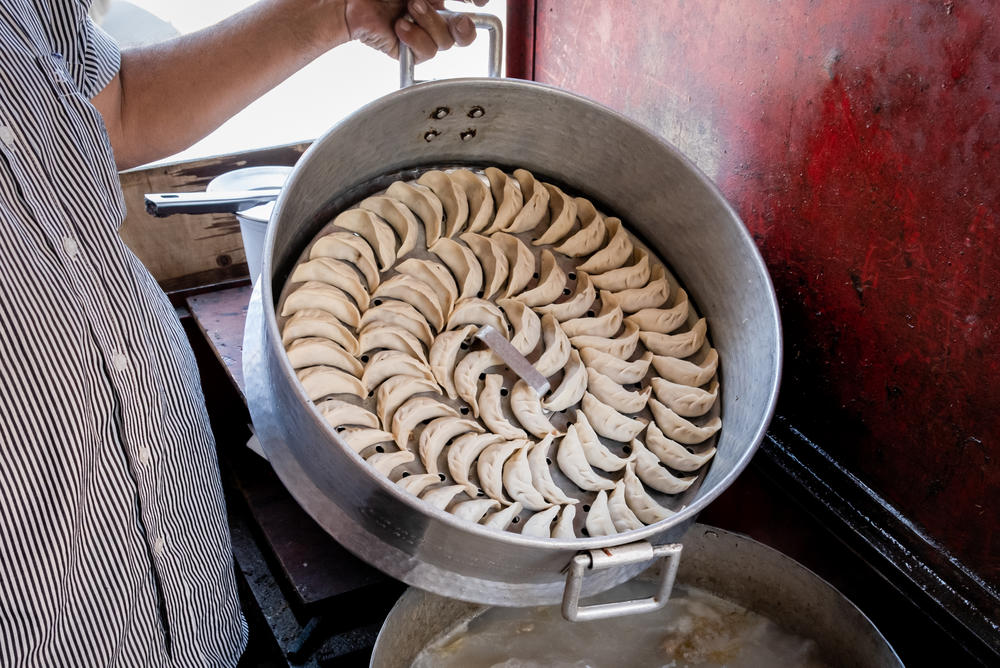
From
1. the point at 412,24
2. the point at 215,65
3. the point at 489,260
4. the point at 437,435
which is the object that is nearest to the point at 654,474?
the point at 437,435

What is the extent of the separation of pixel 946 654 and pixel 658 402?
610 millimetres

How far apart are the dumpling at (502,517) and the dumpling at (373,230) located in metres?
0.48

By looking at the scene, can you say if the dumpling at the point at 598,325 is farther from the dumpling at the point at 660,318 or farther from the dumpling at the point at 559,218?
the dumpling at the point at 559,218

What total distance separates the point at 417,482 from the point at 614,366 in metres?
0.43

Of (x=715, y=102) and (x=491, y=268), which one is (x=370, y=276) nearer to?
(x=491, y=268)

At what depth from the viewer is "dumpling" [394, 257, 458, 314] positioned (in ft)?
4.49

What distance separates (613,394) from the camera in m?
1.34

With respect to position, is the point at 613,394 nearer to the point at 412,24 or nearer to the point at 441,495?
the point at 441,495

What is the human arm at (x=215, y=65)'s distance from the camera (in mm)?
1354

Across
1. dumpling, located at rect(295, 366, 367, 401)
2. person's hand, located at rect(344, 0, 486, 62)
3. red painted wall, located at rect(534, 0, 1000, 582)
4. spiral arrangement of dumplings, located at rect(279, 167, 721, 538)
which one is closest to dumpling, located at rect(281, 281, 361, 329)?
spiral arrangement of dumplings, located at rect(279, 167, 721, 538)

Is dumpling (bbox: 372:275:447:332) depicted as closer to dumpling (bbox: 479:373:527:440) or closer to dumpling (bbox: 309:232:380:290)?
dumpling (bbox: 309:232:380:290)

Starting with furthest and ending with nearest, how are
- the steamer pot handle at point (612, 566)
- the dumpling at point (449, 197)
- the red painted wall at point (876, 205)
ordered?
the dumpling at point (449, 197), the red painted wall at point (876, 205), the steamer pot handle at point (612, 566)

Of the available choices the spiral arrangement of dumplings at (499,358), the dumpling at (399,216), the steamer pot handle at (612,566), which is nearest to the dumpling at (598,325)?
the spiral arrangement of dumplings at (499,358)

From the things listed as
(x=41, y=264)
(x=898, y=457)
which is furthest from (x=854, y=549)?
(x=41, y=264)
